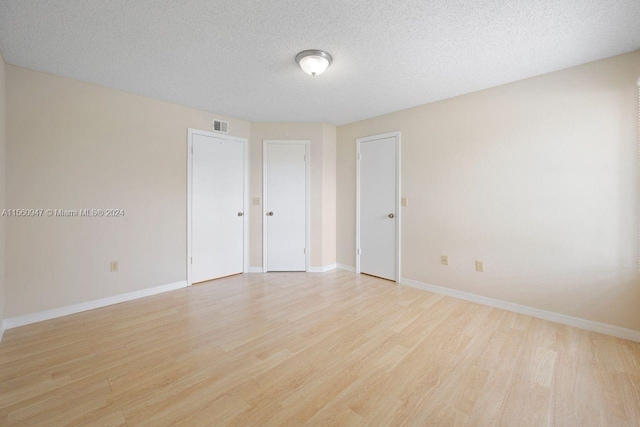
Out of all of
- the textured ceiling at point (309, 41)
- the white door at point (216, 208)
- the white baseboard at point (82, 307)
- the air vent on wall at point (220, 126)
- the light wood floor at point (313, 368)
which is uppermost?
the textured ceiling at point (309, 41)

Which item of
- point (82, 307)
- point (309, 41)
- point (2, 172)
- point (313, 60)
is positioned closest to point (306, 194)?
point (313, 60)

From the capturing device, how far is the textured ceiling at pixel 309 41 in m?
1.66

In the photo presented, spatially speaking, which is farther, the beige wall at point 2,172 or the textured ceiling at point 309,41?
the beige wall at point 2,172

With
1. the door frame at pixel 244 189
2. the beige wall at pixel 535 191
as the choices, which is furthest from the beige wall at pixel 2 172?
the beige wall at pixel 535 191

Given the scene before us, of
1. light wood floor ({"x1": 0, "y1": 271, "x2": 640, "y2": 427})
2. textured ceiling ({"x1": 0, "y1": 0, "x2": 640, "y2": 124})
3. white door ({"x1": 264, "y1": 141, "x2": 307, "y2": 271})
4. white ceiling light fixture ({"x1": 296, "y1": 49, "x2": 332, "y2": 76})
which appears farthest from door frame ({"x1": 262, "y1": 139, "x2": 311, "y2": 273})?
white ceiling light fixture ({"x1": 296, "y1": 49, "x2": 332, "y2": 76})

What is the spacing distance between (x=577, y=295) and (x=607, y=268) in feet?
1.07

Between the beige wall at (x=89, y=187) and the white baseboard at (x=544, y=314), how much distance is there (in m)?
3.33

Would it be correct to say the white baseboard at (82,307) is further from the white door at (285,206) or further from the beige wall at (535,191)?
the beige wall at (535,191)

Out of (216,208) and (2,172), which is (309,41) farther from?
(2,172)

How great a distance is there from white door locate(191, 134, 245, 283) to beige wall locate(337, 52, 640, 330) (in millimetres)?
2398

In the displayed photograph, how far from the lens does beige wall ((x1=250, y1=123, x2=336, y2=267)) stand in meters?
4.10

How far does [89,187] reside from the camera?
2.71 m

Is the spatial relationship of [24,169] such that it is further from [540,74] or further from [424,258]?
[540,74]

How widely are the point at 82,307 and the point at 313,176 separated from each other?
3143 millimetres
